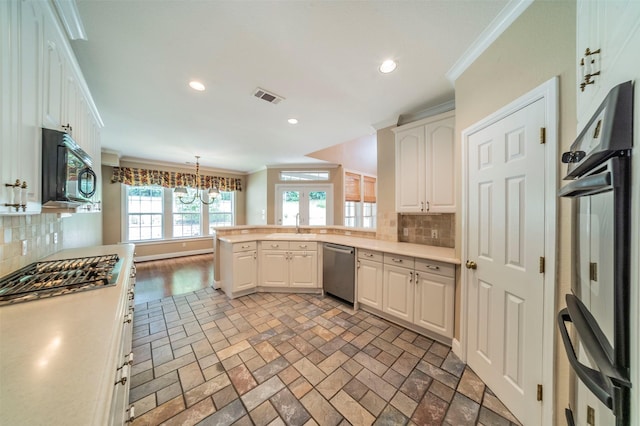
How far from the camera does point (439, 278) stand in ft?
6.63

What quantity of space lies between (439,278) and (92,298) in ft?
8.37

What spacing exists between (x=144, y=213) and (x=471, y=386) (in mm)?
7300

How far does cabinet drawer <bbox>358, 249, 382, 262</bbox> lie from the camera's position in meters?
2.51

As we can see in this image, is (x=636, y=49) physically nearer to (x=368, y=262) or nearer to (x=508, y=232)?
(x=508, y=232)

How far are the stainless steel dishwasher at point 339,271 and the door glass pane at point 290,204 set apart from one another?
9.96 ft

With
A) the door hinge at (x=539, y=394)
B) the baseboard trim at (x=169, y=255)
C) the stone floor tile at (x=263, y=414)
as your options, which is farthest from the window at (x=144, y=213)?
the door hinge at (x=539, y=394)

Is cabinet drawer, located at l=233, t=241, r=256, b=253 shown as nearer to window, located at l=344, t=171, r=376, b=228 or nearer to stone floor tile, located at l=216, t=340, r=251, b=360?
stone floor tile, located at l=216, t=340, r=251, b=360

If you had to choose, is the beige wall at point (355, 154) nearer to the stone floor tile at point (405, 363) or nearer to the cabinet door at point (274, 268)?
the cabinet door at point (274, 268)

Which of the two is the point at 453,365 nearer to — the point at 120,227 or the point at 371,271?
the point at 371,271

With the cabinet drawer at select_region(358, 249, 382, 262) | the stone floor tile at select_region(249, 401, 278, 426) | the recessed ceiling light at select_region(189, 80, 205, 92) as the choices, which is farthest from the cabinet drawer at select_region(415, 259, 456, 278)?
the recessed ceiling light at select_region(189, 80, 205, 92)

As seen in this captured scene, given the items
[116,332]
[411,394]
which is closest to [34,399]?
[116,332]

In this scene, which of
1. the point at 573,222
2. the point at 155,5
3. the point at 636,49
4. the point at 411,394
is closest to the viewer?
the point at 636,49

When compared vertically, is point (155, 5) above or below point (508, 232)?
above

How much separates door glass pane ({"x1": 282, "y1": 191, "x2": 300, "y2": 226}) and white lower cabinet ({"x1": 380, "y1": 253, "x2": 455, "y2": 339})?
3.93 m
